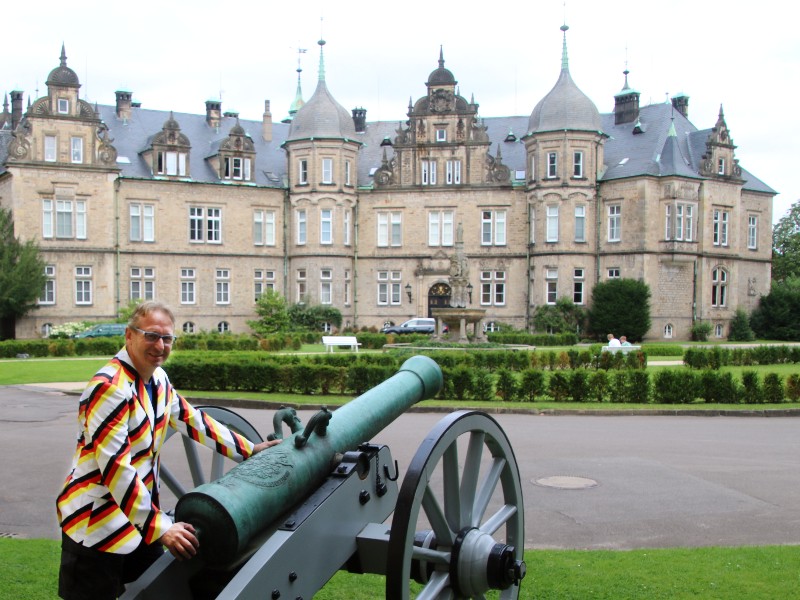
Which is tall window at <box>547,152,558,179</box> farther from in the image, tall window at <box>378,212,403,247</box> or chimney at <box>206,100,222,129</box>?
chimney at <box>206,100,222,129</box>

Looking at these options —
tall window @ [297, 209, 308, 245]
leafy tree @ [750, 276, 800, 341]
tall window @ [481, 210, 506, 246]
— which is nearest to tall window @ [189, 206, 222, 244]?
tall window @ [297, 209, 308, 245]

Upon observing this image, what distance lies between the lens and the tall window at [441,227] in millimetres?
49125

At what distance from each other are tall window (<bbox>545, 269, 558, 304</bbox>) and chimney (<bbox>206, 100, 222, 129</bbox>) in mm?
21766

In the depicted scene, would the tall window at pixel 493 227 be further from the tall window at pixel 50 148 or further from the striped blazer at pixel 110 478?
the striped blazer at pixel 110 478

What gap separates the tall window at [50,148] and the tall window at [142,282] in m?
6.92

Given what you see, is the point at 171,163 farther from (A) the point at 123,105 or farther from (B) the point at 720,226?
(B) the point at 720,226

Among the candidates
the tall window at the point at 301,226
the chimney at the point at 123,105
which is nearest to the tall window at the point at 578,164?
the tall window at the point at 301,226

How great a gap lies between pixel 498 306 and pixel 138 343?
148 ft

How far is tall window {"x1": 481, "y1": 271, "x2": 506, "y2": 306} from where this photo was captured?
48.7 m

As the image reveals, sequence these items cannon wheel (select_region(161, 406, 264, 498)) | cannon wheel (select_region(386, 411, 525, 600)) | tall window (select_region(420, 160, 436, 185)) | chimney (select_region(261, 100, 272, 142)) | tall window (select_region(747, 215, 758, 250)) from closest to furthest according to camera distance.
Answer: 1. cannon wheel (select_region(386, 411, 525, 600))
2. cannon wheel (select_region(161, 406, 264, 498))
3. tall window (select_region(420, 160, 436, 185))
4. tall window (select_region(747, 215, 758, 250))
5. chimney (select_region(261, 100, 272, 142))

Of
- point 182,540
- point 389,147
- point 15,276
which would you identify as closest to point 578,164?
point 389,147

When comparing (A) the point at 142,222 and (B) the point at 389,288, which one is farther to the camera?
(B) the point at 389,288

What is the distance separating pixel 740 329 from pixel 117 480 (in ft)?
159

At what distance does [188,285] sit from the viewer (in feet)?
155
